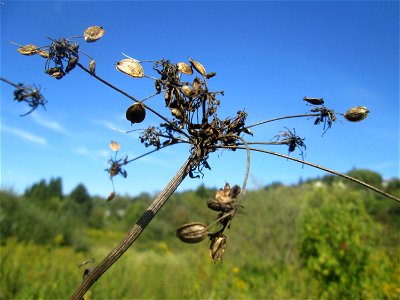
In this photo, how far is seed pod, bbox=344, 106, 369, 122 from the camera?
776 mm

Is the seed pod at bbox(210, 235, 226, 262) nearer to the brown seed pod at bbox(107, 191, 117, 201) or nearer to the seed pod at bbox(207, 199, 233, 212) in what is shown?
the seed pod at bbox(207, 199, 233, 212)

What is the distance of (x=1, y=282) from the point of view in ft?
13.1

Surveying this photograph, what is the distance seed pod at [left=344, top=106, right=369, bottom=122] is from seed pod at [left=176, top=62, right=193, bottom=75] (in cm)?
34

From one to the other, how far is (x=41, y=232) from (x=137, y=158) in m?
10.7

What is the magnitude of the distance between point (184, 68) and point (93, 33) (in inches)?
6.8

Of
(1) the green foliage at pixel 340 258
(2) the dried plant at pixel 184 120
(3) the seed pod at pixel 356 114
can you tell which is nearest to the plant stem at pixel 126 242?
(2) the dried plant at pixel 184 120

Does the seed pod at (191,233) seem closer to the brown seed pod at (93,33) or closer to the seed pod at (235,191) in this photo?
the seed pod at (235,191)

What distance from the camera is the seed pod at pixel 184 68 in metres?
0.73

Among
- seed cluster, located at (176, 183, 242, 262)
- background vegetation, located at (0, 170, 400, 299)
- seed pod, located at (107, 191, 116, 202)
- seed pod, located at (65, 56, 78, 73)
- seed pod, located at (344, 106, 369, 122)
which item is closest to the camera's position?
seed cluster, located at (176, 183, 242, 262)

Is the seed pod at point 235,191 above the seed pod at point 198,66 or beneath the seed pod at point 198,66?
beneath

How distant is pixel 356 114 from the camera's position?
791 millimetres

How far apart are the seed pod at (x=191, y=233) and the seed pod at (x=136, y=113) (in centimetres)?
22

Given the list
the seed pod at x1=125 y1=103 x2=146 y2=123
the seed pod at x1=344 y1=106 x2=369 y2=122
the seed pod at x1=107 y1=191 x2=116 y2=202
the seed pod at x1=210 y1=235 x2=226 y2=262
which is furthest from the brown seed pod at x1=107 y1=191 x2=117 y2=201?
the seed pod at x1=344 y1=106 x2=369 y2=122

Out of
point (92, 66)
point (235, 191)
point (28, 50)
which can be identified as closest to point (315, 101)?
point (235, 191)
